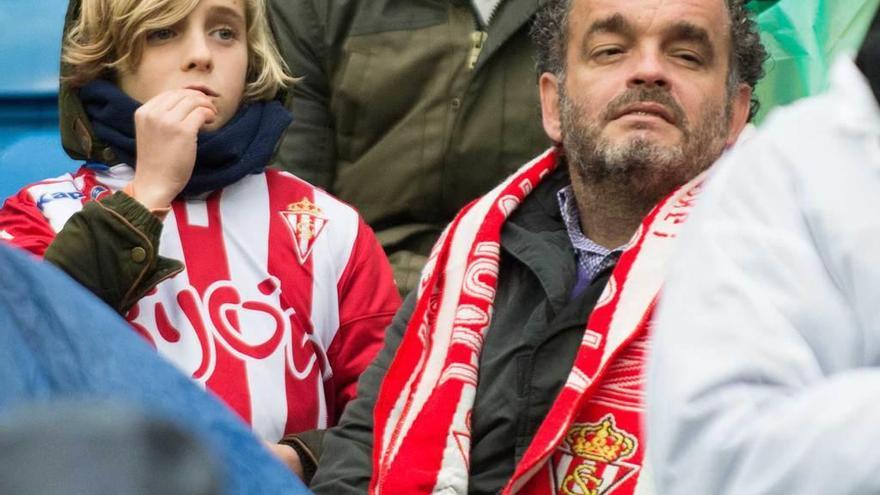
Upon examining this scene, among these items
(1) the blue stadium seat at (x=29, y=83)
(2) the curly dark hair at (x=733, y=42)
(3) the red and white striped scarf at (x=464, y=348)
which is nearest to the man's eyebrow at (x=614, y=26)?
(2) the curly dark hair at (x=733, y=42)

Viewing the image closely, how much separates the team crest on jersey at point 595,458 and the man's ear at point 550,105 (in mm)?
755

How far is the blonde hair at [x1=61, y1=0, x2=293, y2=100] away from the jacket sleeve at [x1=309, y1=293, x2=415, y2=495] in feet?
2.12

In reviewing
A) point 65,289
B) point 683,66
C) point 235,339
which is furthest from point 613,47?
point 65,289

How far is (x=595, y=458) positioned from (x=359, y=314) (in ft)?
2.50

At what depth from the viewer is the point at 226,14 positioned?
3.25m

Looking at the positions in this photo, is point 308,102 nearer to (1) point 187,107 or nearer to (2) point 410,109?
(2) point 410,109

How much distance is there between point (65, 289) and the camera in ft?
3.87

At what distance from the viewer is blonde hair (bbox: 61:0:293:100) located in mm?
3170

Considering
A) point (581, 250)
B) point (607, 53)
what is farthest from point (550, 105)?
point (581, 250)

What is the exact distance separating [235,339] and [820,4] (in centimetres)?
158

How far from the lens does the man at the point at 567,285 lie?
8.08 ft

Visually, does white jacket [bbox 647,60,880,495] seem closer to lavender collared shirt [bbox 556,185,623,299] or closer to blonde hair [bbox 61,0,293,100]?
lavender collared shirt [bbox 556,185,623,299]

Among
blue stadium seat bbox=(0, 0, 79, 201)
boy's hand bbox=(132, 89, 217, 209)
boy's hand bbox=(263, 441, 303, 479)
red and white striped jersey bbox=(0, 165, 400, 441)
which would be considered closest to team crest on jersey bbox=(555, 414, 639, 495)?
boy's hand bbox=(263, 441, 303, 479)

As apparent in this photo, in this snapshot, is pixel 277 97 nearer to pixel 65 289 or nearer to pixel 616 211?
pixel 616 211
